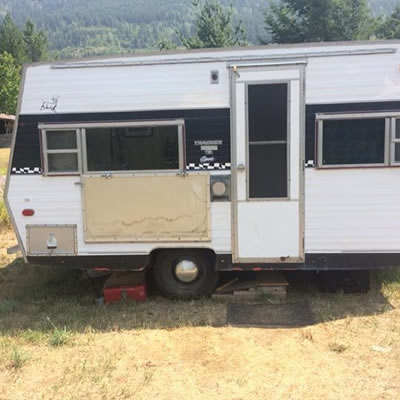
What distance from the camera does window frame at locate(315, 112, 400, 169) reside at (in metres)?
5.32

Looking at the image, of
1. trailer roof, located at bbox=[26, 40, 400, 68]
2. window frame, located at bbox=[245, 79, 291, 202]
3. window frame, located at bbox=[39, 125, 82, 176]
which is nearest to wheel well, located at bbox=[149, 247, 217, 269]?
window frame, located at bbox=[245, 79, 291, 202]

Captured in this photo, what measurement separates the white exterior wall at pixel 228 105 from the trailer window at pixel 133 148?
0.25m

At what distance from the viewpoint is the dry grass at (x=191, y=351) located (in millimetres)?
4098

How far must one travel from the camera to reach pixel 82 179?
225 inches

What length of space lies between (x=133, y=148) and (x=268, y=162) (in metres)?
1.47

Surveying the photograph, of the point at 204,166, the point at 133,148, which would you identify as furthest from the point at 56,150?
the point at 204,166

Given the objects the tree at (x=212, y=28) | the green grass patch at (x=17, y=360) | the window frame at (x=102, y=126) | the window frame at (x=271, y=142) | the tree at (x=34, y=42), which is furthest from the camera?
the tree at (x=34, y=42)

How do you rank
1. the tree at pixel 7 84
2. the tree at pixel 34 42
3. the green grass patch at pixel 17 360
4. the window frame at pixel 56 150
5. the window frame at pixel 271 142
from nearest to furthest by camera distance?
the green grass patch at pixel 17 360, the window frame at pixel 271 142, the window frame at pixel 56 150, the tree at pixel 7 84, the tree at pixel 34 42

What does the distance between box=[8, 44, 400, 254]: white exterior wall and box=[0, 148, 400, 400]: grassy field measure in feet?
2.38

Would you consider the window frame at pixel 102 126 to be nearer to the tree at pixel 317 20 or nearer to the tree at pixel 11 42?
the tree at pixel 317 20

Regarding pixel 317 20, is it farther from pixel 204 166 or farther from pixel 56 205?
pixel 56 205

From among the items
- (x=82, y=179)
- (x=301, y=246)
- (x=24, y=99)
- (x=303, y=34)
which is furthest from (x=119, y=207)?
(x=303, y=34)

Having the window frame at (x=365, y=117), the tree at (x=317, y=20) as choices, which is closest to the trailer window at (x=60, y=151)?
the window frame at (x=365, y=117)

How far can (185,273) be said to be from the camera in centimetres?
596
